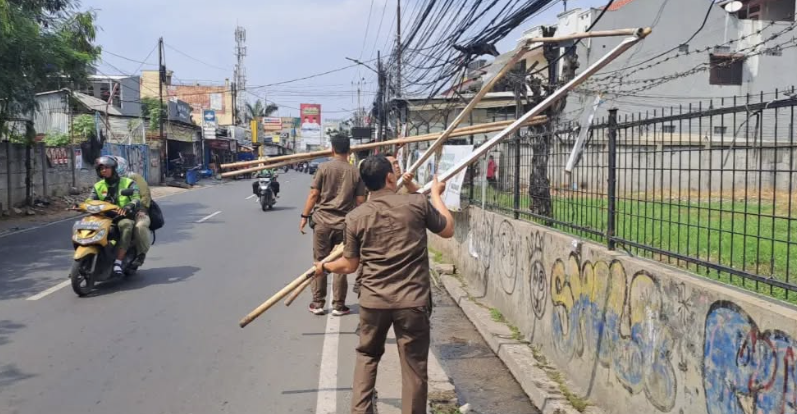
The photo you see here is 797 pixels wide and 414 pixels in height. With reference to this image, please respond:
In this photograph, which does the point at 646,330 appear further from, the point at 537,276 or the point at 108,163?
the point at 108,163

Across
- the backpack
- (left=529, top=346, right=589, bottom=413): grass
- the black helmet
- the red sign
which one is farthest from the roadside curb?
the red sign

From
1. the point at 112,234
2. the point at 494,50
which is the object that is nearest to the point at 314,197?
the point at 112,234

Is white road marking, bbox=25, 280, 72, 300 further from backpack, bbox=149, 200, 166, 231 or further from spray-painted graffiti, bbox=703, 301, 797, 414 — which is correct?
spray-painted graffiti, bbox=703, 301, 797, 414

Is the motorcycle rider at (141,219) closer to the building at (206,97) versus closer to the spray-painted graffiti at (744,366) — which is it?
the spray-painted graffiti at (744,366)

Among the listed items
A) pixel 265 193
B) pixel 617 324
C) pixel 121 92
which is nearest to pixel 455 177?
pixel 617 324

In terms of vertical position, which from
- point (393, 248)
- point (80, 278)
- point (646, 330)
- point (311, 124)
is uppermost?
point (311, 124)

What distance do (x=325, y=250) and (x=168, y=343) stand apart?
1785 mm

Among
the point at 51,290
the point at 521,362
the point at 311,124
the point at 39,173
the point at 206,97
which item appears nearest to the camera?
the point at 521,362

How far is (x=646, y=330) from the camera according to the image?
3885mm

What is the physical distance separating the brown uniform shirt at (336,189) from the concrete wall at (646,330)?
1744mm

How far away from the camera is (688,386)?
3414mm

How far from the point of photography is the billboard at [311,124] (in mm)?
84750

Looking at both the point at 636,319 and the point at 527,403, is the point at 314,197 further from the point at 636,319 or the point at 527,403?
the point at 636,319

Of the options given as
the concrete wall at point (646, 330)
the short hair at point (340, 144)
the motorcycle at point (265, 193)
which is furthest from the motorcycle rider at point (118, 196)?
the motorcycle at point (265, 193)
